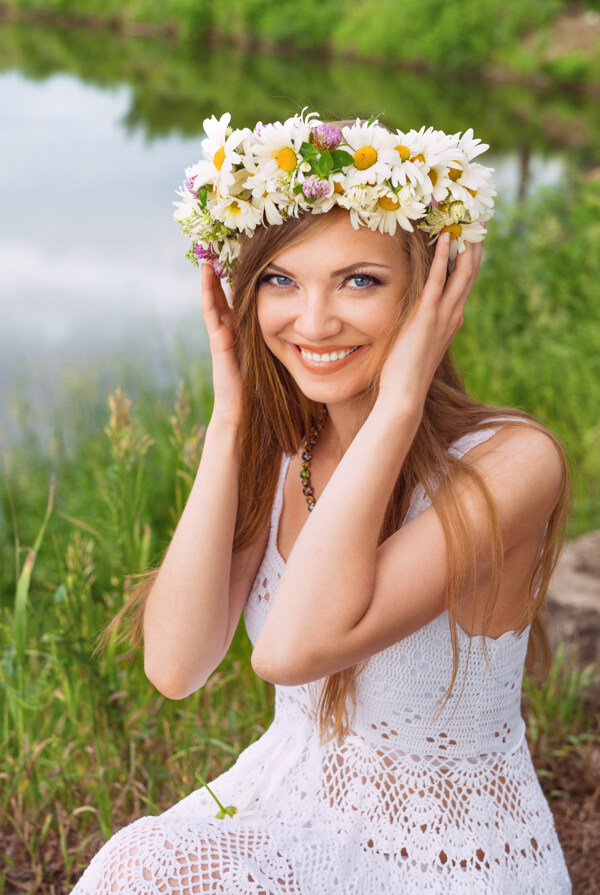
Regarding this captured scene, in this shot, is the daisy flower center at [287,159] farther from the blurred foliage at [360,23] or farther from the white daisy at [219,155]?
the blurred foliage at [360,23]

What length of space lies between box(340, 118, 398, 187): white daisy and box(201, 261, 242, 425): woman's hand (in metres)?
0.43

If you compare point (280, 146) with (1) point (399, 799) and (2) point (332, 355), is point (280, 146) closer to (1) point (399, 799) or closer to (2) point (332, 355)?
(2) point (332, 355)

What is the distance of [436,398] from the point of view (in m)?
1.96

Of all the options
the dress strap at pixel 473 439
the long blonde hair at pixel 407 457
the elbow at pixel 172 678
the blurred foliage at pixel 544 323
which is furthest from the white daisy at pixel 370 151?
the blurred foliage at pixel 544 323

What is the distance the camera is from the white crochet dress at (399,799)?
66.8 inches

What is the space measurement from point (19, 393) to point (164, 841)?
4980 millimetres

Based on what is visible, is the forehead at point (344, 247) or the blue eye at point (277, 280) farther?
the blue eye at point (277, 280)

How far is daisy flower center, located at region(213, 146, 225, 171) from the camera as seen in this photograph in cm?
176

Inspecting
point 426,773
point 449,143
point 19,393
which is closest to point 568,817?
point 426,773

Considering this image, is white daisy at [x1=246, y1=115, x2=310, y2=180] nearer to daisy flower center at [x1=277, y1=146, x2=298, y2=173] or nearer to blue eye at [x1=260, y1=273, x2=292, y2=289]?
daisy flower center at [x1=277, y1=146, x2=298, y2=173]

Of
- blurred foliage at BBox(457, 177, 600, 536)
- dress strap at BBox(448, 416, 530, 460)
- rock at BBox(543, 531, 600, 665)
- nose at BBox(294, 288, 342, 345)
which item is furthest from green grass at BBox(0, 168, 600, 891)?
blurred foliage at BBox(457, 177, 600, 536)

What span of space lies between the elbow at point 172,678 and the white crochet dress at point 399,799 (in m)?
0.21

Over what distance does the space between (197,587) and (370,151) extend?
0.90 meters

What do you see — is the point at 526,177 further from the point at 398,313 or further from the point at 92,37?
the point at 92,37
